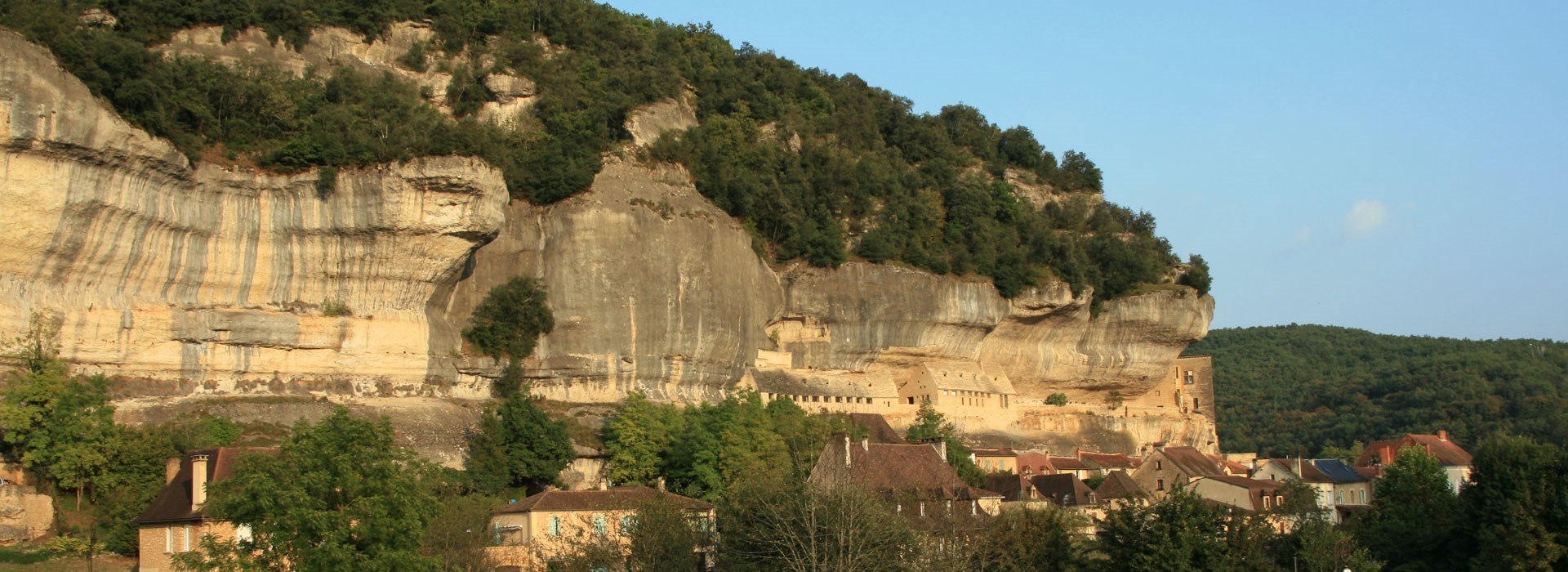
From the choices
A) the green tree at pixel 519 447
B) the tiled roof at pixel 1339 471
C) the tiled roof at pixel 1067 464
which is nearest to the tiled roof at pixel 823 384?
the tiled roof at pixel 1067 464

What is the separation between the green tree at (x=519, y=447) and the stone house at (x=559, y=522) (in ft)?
24.6

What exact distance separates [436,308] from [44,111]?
560 inches

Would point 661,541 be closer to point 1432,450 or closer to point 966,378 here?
point 966,378

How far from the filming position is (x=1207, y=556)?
107ft

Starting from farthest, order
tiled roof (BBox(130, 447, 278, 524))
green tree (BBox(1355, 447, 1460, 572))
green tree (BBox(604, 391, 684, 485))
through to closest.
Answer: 1. green tree (BBox(604, 391, 684, 485))
2. green tree (BBox(1355, 447, 1460, 572))
3. tiled roof (BBox(130, 447, 278, 524))

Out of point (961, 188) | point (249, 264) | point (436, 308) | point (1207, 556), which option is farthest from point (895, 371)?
point (1207, 556)

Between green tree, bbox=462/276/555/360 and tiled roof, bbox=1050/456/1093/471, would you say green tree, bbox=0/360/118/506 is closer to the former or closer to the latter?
green tree, bbox=462/276/555/360

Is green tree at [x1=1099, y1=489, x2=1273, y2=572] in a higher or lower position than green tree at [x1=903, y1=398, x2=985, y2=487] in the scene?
lower

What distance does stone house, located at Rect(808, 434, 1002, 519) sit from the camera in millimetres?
38312

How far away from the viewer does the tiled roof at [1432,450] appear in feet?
196

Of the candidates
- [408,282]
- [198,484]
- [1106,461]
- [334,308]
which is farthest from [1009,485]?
[198,484]

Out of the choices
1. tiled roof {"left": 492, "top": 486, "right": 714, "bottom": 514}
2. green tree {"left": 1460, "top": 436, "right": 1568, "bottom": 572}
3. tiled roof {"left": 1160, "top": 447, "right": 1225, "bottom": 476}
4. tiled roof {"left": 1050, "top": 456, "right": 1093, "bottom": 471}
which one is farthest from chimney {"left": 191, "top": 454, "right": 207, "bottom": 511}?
tiled roof {"left": 1050, "top": 456, "right": 1093, "bottom": 471}

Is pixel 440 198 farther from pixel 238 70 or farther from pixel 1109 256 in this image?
pixel 1109 256

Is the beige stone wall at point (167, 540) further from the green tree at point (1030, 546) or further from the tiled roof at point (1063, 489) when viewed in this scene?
the tiled roof at point (1063, 489)
